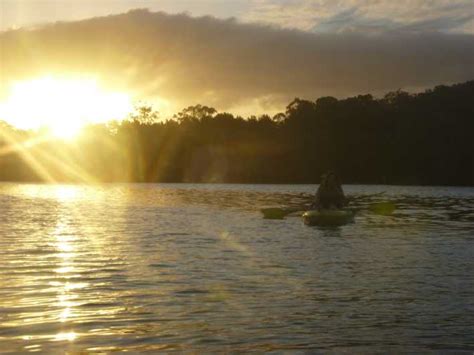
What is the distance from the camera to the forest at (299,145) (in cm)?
11856

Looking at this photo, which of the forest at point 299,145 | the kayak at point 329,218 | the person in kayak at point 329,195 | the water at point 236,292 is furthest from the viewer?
the forest at point 299,145

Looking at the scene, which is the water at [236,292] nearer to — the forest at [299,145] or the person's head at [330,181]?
the person's head at [330,181]

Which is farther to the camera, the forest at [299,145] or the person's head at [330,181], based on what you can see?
the forest at [299,145]

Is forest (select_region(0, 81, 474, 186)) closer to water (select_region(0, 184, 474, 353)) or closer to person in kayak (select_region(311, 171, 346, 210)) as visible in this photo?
person in kayak (select_region(311, 171, 346, 210))

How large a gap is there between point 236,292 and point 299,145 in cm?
11752

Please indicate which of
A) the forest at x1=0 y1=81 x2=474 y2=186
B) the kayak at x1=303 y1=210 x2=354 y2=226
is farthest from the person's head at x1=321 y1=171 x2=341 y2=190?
the forest at x1=0 y1=81 x2=474 y2=186

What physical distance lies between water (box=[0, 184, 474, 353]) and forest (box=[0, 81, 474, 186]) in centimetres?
9050

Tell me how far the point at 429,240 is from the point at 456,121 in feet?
306

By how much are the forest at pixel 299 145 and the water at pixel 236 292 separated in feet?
297

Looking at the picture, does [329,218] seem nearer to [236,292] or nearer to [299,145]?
[236,292]

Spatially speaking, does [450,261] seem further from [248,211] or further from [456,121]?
[456,121]

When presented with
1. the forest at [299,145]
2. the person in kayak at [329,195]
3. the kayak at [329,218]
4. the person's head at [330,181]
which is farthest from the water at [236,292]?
the forest at [299,145]

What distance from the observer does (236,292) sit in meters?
16.0

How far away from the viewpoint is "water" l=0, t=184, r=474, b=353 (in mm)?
11969
